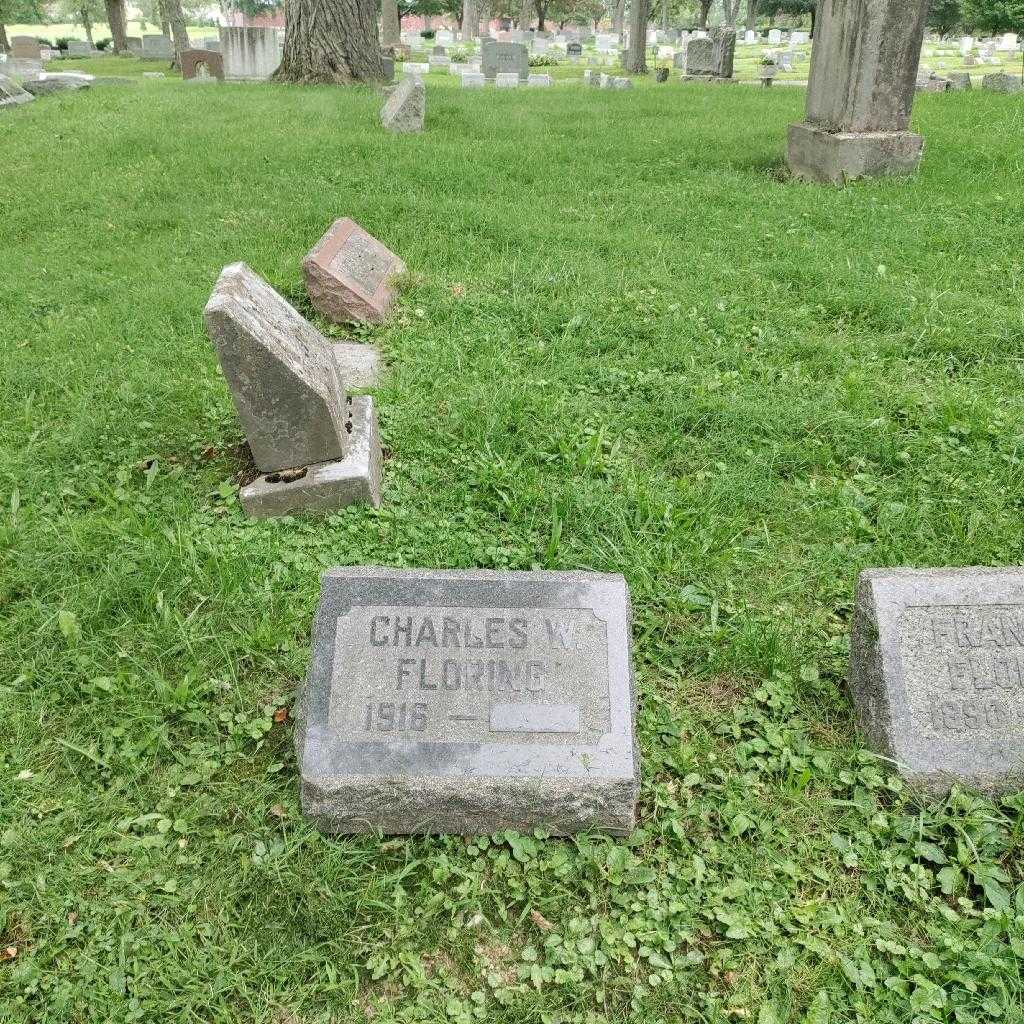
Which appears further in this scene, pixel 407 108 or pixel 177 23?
pixel 177 23

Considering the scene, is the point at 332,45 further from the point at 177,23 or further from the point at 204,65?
the point at 177,23

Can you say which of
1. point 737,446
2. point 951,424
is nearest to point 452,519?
point 737,446

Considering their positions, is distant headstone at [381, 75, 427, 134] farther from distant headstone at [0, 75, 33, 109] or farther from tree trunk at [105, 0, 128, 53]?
tree trunk at [105, 0, 128, 53]

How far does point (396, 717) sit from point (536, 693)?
413 mm

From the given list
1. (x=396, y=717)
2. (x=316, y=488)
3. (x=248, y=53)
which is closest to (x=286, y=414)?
(x=316, y=488)

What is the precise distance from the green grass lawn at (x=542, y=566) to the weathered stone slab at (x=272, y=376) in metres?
0.35

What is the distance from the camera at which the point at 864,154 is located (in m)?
8.38

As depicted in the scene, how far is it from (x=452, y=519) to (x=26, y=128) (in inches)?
428

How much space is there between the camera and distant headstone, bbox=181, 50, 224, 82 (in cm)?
1919

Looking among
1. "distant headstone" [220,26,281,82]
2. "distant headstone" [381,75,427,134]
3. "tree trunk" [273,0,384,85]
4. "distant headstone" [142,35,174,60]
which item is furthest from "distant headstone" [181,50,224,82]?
"distant headstone" [142,35,174,60]

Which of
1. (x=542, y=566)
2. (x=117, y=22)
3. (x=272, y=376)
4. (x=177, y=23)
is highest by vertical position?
(x=117, y=22)

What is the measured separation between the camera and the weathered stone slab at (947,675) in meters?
2.53

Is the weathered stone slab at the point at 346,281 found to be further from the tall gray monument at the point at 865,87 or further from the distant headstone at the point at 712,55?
the distant headstone at the point at 712,55

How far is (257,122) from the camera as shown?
1117cm
